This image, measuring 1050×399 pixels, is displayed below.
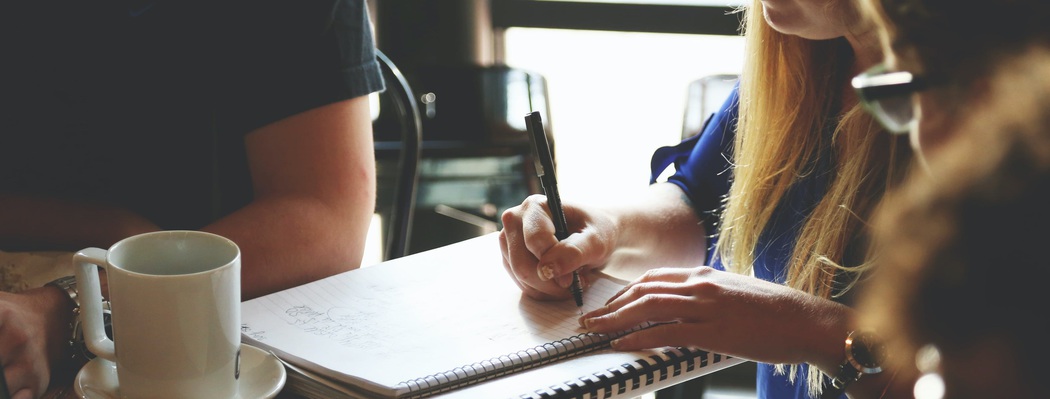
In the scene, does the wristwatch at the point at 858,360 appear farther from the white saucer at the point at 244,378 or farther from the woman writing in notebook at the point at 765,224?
the white saucer at the point at 244,378

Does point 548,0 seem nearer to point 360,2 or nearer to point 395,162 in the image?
point 395,162

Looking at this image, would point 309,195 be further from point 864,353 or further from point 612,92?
point 612,92

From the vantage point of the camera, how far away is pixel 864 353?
685 mm

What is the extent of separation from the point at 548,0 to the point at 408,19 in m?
0.52

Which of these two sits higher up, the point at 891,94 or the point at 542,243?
the point at 891,94

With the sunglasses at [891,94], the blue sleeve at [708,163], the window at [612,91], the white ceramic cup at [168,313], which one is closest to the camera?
the sunglasses at [891,94]

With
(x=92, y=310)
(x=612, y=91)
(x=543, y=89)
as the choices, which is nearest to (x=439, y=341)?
(x=92, y=310)

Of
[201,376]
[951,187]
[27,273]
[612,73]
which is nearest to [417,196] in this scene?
[612,73]

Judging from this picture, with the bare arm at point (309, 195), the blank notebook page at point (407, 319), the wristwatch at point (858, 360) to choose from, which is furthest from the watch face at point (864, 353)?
the bare arm at point (309, 195)

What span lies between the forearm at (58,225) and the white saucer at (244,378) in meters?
0.31

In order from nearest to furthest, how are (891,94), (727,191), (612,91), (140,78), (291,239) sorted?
(891,94), (291,239), (140,78), (727,191), (612,91)

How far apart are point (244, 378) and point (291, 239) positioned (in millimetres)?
268

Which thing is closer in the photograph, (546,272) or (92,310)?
(92,310)

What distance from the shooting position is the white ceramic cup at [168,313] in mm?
560
